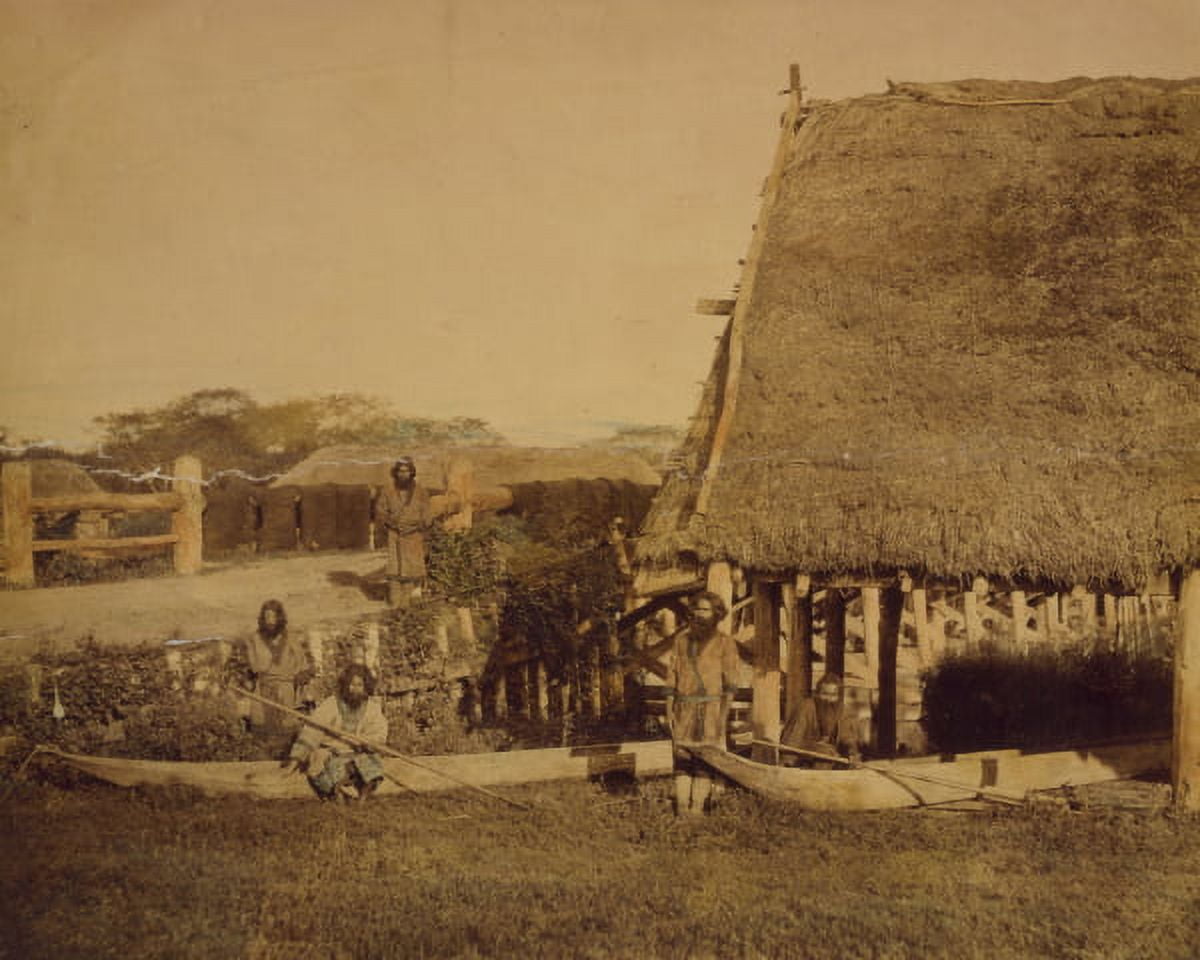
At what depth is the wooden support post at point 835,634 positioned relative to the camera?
13.2 meters

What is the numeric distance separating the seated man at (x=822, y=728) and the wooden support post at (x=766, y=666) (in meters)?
0.16

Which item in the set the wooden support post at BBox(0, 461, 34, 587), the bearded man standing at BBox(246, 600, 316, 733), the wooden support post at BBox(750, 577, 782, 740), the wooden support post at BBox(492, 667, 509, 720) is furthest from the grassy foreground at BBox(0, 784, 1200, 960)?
the wooden support post at BBox(0, 461, 34, 587)

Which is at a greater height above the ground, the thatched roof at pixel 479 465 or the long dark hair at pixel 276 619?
the thatched roof at pixel 479 465

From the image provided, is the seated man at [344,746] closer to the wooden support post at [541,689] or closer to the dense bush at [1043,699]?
the wooden support post at [541,689]

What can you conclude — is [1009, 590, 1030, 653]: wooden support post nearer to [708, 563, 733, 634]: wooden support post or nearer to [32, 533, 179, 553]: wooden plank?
[708, 563, 733, 634]: wooden support post

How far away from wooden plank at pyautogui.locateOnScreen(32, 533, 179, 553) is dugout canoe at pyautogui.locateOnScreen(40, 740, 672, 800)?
2.47 meters

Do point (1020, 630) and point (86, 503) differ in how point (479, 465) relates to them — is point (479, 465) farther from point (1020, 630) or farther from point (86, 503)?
point (86, 503)

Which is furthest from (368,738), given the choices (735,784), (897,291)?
(897,291)

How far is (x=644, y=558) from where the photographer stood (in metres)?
10.7

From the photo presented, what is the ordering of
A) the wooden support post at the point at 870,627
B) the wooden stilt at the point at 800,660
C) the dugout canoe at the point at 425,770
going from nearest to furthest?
the dugout canoe at the point at 425,770 < the wooden stilt at the point at 800,660 < the wooden support post at the point at 870,627

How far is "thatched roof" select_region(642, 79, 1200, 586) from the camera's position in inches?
385

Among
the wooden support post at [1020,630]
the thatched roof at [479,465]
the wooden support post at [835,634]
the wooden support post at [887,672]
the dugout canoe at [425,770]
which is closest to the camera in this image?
the dugout canoe at [425,770]

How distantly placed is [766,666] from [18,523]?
250 inches

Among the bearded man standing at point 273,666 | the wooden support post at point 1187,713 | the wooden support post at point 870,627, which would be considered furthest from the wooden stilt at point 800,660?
the bearded man standing at point 273,666
